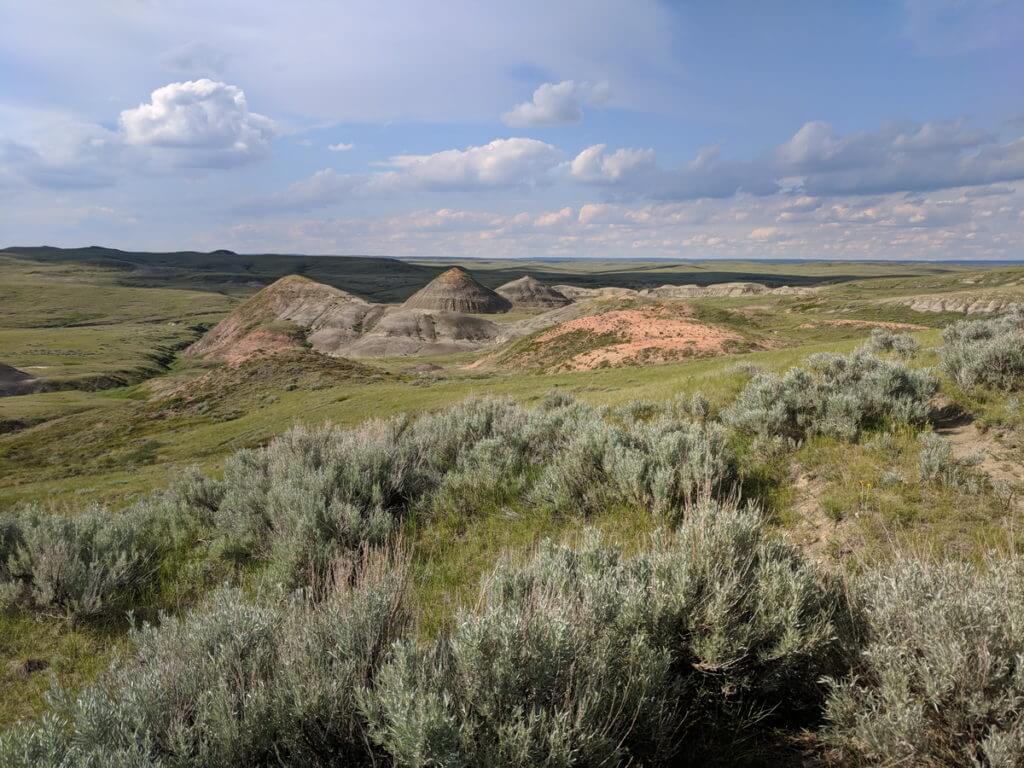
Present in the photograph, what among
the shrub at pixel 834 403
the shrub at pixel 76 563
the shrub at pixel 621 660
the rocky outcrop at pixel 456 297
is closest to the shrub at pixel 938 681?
the shrub at pixel 621 660

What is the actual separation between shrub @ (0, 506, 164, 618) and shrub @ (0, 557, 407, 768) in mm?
3210

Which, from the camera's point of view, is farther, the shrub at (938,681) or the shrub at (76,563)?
the shrub at (76,563)

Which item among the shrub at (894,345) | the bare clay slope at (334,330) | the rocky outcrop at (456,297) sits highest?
the rocky outcrop at (456,297)

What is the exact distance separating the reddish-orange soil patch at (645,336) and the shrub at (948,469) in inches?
1110

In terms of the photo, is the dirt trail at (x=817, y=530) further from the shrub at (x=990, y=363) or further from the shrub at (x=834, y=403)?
the shrub at (x=990, y=363)

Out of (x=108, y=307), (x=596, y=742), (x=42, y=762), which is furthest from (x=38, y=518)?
(x=108, y=307)

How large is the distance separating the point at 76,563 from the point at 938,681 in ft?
26.3

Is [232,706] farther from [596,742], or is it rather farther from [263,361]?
[263,361]

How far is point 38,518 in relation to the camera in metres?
7.98

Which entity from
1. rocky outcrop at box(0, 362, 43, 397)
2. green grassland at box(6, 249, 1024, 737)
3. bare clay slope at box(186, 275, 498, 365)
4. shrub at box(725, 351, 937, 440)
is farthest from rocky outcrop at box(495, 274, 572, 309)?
shrub at box(725, 351, 937, 440)

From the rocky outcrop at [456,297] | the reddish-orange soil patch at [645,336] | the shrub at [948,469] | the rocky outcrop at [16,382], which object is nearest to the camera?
the shrub at [948,469]

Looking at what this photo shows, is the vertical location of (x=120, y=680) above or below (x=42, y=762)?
below

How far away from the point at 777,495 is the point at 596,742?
4.64 meters

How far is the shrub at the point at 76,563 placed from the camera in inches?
243
